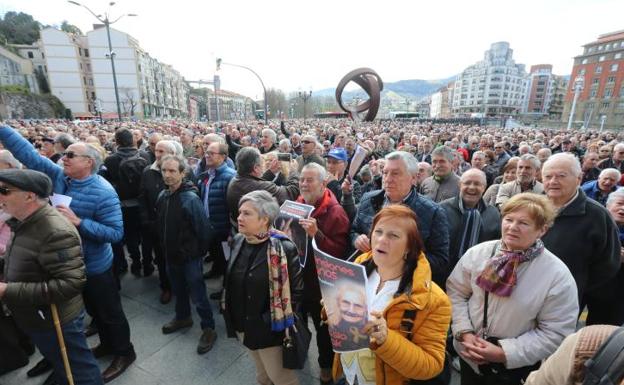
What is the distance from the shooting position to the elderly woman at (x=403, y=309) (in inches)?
59.4

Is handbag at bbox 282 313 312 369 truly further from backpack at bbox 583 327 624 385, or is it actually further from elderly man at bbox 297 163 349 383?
backpack at bbox 583 327 624 385

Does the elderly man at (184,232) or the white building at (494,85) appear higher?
the white building at (494,85)

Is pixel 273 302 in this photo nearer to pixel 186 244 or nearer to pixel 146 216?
pixel 186 244

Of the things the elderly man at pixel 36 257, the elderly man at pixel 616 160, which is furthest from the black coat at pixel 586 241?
the elderly man at pixel 616 160

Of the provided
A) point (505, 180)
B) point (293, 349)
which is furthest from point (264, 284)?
point (505, 180)

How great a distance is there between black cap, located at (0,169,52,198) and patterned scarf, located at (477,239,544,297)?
299cm

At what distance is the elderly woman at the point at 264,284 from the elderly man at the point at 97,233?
1.33 m

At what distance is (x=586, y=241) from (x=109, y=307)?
421 cm

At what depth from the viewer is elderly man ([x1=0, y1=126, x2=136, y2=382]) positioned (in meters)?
2.78

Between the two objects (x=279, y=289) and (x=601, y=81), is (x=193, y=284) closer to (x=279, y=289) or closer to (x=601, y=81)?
(x=279, y=289)

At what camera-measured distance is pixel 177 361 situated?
3.16 m

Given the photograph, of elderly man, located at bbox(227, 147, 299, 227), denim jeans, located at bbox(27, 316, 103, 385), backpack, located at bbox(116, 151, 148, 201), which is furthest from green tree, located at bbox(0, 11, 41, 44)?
denim jeans, located at bbox(27, 316, 103, 385)

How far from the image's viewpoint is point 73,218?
8.48 feet

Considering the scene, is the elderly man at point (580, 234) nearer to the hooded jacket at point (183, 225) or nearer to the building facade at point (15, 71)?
the hooded jacket at point (183, 225)
